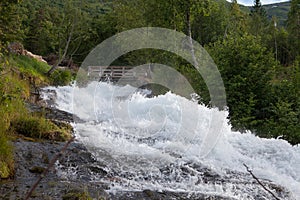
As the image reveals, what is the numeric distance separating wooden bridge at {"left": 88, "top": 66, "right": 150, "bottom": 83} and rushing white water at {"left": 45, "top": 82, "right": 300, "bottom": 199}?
17.6 metres

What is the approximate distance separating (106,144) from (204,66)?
960 centimetres

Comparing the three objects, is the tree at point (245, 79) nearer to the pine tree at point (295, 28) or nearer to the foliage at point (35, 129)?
the foliage at point (35, 129)

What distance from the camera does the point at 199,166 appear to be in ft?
28.1

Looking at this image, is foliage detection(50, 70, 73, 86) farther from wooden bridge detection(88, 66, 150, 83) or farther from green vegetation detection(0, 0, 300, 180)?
wooden bridge detection(88, 66, 150, 83)

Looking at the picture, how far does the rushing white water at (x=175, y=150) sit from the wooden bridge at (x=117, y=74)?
17621 mm

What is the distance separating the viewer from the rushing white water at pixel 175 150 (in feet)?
24.4

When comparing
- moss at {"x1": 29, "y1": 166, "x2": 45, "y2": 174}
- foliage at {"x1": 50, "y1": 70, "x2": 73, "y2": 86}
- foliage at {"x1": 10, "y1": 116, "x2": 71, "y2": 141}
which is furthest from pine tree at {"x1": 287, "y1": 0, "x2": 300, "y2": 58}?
moss at {"x1": 29, "y1": 166, "x2": 45, "y2": 174}

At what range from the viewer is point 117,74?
3722 cm

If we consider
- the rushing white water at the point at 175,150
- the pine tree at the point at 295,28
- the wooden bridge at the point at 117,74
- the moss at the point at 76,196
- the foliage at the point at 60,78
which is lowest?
the moss at the point at 76,196

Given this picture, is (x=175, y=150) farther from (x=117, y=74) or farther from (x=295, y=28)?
(x=295, y=28)

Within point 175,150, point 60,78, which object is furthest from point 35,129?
point 60,78

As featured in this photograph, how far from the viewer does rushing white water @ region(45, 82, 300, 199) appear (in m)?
7.43

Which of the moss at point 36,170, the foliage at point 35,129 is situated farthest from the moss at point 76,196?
the foliage at point 35,129

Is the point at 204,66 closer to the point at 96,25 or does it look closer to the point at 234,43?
the point at 234,43
